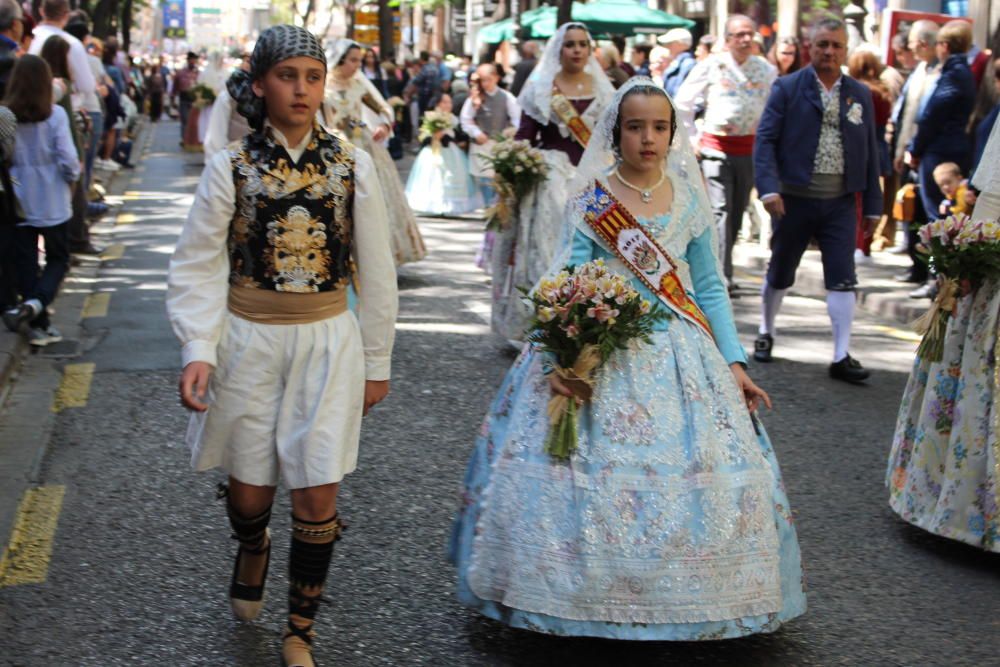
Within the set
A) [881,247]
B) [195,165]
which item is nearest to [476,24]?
[195,165]

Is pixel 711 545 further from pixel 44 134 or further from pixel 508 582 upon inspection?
pixel 44 134

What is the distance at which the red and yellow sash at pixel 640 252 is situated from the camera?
15.5ft

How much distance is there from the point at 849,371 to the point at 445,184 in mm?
9260

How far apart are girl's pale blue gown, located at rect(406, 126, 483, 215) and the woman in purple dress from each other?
7.95m

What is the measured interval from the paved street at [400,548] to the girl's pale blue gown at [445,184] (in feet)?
26.1

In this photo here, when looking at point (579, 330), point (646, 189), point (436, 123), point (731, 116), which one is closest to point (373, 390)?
point (579, 330)

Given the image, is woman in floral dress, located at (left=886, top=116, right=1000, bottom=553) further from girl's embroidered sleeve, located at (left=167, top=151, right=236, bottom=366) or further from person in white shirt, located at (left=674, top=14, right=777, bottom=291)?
person in white shirt, located at (left=674, top=14, right=777, bottom=291)

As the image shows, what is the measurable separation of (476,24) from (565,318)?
155ft

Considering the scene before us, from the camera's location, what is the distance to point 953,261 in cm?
558

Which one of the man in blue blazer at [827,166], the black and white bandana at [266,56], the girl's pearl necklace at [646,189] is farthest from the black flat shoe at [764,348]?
the black and white bandana at [266,56]

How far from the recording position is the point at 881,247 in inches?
556

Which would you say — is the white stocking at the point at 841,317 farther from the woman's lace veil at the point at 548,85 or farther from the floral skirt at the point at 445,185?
the floral skirt at the point at 445,185

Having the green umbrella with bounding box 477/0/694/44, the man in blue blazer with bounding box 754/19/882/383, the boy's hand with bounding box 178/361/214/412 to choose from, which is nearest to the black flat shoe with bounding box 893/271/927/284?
the man in blue blazer with bounding box 754/19/882/383

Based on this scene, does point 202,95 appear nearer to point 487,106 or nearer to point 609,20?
point 609,20
